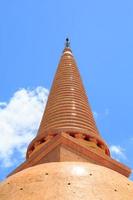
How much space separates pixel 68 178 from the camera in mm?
10750

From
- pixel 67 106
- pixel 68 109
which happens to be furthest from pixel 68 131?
pixel 67 106

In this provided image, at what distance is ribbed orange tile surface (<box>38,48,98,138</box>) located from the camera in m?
16.5

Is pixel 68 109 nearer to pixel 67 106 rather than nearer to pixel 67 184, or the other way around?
pixel 67 106

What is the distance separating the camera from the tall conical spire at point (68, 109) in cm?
1627

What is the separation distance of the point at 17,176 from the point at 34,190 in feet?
4.61

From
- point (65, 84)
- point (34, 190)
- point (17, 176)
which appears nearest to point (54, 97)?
point (65, 84)

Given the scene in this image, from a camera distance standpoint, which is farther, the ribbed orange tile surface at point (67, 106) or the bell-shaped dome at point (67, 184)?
the ribbed orange tile surface at point (67, 106)

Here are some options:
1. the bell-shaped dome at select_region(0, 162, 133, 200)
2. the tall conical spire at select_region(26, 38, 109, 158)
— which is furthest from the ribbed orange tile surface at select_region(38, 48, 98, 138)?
the bell-shaped dome at select_region(0, 162, 133, 200)

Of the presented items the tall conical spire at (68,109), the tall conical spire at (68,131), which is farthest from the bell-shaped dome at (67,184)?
the tall conical spire at (68,109)

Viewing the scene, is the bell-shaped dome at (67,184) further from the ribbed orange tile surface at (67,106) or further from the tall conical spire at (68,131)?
the ribbed orange tile surface at (67,106)

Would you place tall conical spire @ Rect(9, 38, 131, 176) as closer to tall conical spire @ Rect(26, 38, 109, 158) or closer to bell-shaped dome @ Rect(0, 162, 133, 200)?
tall conical spire @ Rect(26, 38, 109, 158)

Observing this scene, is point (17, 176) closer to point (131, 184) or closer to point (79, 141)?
point (131, 184)

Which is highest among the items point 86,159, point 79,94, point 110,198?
point 79,94

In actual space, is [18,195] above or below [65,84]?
below
